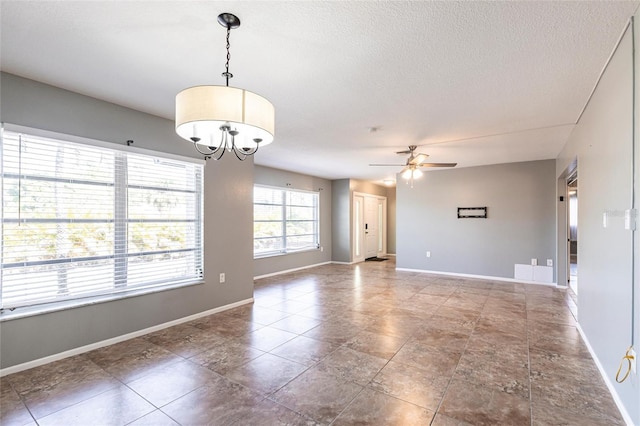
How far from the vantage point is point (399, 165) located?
20.2 ft

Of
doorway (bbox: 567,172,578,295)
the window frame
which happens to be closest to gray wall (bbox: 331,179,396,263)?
doorway (bbox: 567,172,578,295)

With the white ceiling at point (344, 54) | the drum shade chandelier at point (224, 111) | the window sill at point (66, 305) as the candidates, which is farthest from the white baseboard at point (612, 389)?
the window sill at point (66, 305)

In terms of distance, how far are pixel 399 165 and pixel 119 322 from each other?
5.25m

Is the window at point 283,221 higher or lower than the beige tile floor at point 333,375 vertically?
higher

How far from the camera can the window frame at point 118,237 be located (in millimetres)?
2479

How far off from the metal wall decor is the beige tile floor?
8.41 ft

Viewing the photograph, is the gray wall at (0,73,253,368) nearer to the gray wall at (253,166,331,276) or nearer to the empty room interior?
the empty room interior

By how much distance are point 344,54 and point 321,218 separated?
6196 millimetres

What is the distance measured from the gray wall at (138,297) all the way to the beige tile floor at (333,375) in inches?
8.0

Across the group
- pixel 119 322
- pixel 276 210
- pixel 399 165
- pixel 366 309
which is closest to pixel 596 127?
pixel 366 309

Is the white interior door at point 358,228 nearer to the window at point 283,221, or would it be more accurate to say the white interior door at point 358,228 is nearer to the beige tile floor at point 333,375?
the window at point 283,221

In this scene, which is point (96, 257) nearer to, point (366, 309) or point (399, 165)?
point (366, 309)

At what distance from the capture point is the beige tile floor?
1945 millimetres

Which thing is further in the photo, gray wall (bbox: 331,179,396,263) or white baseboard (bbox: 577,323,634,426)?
gray wall (bbox: 331,179,396,263)
